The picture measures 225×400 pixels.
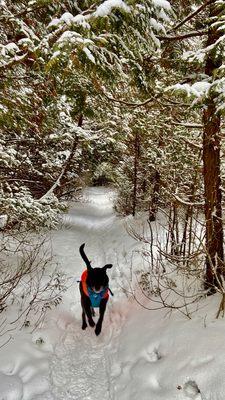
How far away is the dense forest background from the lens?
322 cm

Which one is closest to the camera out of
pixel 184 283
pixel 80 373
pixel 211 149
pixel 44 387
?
pixel 44 387

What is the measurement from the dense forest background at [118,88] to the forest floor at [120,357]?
2.85 ft

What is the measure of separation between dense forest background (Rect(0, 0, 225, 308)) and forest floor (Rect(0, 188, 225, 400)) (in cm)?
87

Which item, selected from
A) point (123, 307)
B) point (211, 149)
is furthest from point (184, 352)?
point (211, 149)

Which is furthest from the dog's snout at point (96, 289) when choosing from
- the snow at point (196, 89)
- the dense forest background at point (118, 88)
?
the snow at point (196, 89)

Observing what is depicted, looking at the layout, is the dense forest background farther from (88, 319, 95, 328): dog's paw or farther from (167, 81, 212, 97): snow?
(88, 319, 95, 328): dog's paw

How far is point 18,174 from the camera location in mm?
→ 10164

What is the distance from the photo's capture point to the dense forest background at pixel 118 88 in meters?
3.22

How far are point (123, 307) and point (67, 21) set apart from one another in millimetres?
5029

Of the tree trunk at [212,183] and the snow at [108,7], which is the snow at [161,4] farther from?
the tree trunk at [212,183]

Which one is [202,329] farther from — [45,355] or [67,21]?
[67,21]

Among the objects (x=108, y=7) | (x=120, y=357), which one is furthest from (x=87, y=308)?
(x=108, y=7)

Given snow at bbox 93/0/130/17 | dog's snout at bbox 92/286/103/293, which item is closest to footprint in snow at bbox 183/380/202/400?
dog's snout at bbox 92/286/103/293

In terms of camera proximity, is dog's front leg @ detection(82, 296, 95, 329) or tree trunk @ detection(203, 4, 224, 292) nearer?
tree trunk @ detection(203, 4, 224, 292)
